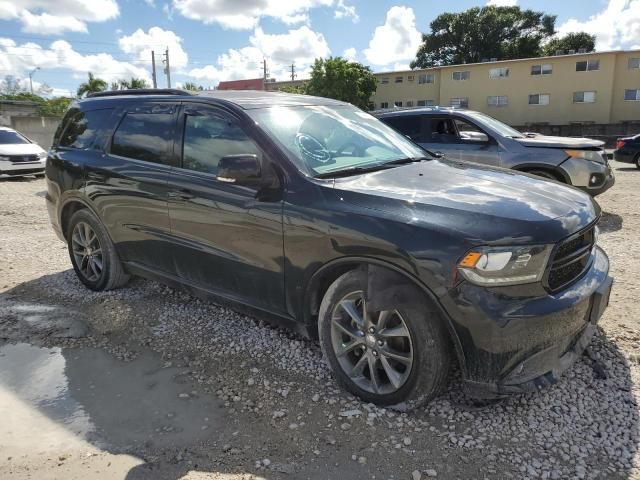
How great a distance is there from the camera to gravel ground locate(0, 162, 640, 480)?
2473 mm

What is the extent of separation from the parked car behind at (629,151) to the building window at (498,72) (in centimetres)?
2800

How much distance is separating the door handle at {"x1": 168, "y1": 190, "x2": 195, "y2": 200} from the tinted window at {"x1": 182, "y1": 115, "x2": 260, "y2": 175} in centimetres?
18

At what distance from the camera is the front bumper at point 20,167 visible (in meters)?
13.5

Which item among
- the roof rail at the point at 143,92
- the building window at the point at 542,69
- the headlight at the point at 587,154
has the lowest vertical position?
the headlight at the point at 587,154

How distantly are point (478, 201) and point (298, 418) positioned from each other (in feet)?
5.17

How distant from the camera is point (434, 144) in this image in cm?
827

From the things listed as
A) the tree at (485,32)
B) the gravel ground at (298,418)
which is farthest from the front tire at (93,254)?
the tree at (485,32)

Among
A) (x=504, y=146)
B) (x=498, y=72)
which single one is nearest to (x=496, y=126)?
(x=504, y=146)

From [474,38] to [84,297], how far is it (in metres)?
65.4

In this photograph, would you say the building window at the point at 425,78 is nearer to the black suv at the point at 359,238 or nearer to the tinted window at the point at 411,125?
the tinted window at the point at 411,125

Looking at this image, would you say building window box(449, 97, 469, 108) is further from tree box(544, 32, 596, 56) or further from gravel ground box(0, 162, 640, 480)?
gravel ground box(0, 162, 640, 480)

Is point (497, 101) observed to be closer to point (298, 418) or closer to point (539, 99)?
point (539, 99)

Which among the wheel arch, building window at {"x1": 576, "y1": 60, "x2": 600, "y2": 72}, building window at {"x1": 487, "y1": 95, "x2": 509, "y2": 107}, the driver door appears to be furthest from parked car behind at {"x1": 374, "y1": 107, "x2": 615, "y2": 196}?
building window at {"x1": 487, "y1": 95, "x2": 509, "y2": 107}

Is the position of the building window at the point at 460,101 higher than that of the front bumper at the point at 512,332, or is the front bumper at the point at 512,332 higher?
the building window at the point at 460,101
